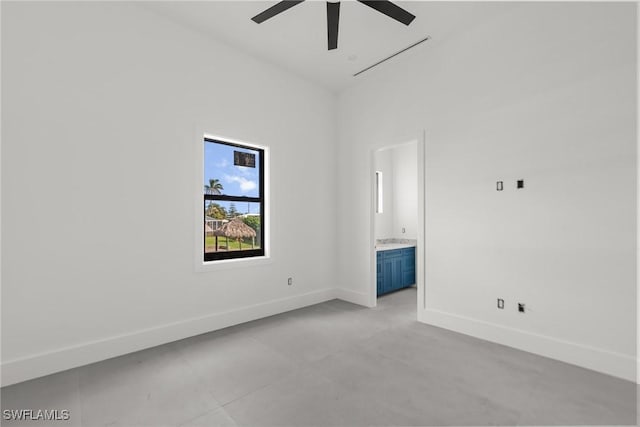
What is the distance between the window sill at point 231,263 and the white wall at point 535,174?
84.9 inches

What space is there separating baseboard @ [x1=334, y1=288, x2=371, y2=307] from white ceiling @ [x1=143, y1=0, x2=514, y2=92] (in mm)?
3360

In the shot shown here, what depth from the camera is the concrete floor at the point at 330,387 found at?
6.44ft

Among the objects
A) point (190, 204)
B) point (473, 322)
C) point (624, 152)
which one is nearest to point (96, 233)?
point (190, 204)

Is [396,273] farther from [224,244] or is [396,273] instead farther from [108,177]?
[108,177]

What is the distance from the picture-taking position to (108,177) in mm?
2869

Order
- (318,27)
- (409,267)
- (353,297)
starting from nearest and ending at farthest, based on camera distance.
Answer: (318,27), (353,297), (409,267)

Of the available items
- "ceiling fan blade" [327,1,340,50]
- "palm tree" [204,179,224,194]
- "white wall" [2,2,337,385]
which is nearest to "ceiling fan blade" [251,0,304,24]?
"ceiling fan blade" [327,1,340,50]

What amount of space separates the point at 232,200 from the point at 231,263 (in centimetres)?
82

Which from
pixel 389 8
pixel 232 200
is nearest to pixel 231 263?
pixel 232 200

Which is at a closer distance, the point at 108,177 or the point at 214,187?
the point at 108,177

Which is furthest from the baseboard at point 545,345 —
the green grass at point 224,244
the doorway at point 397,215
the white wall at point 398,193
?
the white wall at point 398,193

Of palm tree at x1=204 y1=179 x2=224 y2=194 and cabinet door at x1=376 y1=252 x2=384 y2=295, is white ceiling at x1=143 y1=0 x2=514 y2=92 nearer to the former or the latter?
palm tree at x1=204 y1=179 x2=224 y2=194

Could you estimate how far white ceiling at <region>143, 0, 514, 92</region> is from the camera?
3.07 metres

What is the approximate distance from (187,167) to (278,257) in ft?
5.56
